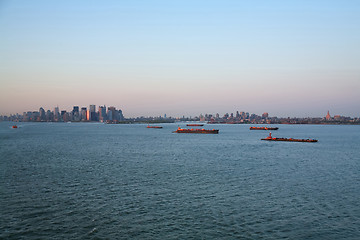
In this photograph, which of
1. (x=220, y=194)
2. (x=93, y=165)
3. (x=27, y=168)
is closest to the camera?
(x=220, y=194)

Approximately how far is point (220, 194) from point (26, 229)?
1799 centimetres

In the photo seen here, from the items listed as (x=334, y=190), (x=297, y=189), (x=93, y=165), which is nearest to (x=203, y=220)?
(x=297, y=189)

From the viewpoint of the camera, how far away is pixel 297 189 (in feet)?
115

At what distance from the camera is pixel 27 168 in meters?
48.2

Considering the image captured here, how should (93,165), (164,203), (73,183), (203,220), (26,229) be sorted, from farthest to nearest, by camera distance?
1. (93,165)
2. (73,183)
3. (164,203)
4. (203,220)
5. (26,229)

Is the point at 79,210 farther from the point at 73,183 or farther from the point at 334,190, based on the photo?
the point at 334,190

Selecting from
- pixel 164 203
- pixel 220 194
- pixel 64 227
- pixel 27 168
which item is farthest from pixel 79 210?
pixel 27 168

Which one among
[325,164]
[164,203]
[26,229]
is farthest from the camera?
[325,164]

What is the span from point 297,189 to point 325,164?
81.4ft

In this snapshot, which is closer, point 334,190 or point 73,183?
point 334,190

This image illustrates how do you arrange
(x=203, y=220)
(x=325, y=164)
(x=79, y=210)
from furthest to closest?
1. (x=325, y=164)
2. (x=79, y=210)
3. (x=203, y=220)

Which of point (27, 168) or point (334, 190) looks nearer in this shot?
point (334, 190)

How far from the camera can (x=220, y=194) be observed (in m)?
32.2

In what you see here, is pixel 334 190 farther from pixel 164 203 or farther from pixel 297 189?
pixel 164 203
